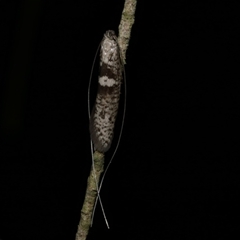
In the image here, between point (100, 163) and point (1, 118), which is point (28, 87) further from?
point (100, 163)

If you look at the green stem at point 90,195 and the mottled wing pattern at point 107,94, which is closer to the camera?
the mottled wing pattern at point 107,94

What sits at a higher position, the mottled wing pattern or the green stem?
the mottled wing pattern

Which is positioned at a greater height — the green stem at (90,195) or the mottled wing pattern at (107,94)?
the mottled wing pattern at (107,94)

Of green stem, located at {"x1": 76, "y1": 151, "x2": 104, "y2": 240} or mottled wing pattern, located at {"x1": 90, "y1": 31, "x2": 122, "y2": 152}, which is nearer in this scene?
mottled wing pattern, located at {"x1": 90, "y1": 31, "x2": 122, "y2": 152}

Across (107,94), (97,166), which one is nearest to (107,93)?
(107,94)

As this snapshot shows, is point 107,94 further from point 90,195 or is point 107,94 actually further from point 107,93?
point 90,195

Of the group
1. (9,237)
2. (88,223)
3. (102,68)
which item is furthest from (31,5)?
(9,237)

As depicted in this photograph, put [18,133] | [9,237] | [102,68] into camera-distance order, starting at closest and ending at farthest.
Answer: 1. [102,68]
2. [18,133]
3. [9,237]
